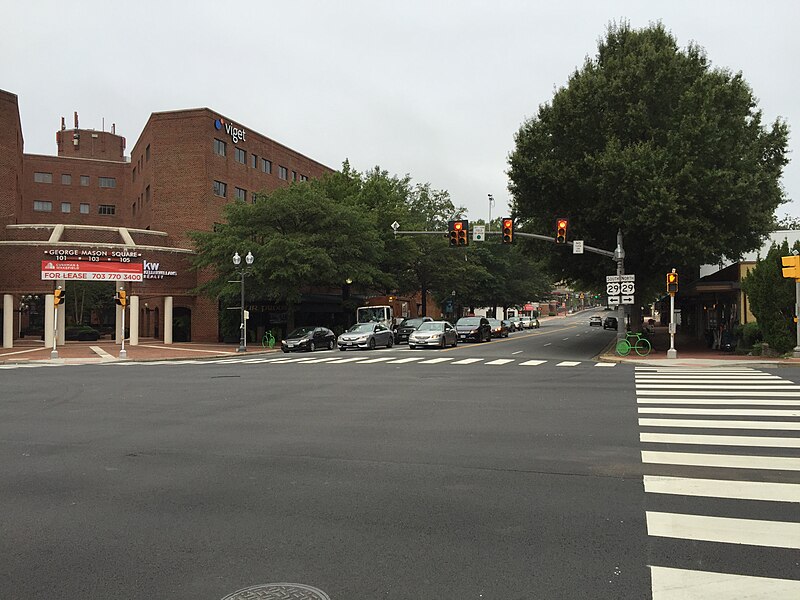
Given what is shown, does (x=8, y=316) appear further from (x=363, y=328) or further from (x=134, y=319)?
(x=363, y=328)

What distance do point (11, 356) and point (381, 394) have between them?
25.8 meters

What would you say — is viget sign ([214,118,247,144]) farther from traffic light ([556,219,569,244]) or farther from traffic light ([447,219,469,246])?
traffic light ([556,219,569,244])

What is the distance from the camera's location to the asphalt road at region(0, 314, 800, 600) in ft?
13.8

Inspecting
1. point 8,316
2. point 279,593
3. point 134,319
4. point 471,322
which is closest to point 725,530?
point 279,593

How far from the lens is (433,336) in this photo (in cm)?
3409

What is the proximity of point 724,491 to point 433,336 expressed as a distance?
28064 mm

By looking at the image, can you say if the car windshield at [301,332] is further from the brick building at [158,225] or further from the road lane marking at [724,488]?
the road lane marking at [724,488]

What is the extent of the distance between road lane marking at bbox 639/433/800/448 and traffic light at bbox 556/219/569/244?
18.0m

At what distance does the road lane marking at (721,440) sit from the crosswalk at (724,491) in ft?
0.04

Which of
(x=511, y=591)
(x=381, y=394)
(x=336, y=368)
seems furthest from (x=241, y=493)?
(x=336, y=368)

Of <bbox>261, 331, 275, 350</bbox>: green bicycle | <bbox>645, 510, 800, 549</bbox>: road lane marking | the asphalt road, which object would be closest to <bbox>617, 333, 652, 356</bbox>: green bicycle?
the asphalt road

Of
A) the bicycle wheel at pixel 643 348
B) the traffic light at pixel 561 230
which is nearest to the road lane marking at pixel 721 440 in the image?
the traffic light at pixel 561 230

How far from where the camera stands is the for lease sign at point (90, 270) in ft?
125

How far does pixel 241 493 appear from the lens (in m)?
6.15
